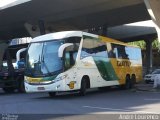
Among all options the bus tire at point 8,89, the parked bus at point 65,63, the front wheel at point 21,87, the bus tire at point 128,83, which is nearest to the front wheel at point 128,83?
the bus tire at point 128,83

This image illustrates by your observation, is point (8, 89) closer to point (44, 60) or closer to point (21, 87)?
point (21, 87)

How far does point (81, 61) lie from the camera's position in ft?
73.0

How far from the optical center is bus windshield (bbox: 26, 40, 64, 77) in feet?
69.2

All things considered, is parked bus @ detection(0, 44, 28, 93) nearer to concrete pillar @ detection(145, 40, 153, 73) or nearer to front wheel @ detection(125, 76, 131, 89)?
front wheel @ detection(125, 76, 131, 89)

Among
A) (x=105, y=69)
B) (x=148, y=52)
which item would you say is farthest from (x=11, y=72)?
(x=148, y=52)

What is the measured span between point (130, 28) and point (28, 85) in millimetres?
42197

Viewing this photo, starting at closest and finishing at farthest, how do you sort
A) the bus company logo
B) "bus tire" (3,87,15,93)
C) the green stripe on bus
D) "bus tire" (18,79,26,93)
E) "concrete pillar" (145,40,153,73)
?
the green stripe on bus
the bus company logo
"bus tire" (18,79,26,93)
"bus tire" (3,87,15,93)
"concrete pillar" (145,40,153,73)

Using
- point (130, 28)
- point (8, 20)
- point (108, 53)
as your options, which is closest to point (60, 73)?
point (108, 53)

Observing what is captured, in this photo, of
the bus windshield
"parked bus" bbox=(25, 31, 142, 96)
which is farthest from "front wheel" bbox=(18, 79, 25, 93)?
the bus windshield

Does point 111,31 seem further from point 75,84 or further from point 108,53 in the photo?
point 75,84

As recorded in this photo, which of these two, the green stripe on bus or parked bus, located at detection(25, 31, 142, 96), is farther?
the green stripe on bus

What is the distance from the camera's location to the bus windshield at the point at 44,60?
21.1 meters

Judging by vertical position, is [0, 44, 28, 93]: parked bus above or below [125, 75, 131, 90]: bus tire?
above

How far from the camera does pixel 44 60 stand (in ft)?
70.1
